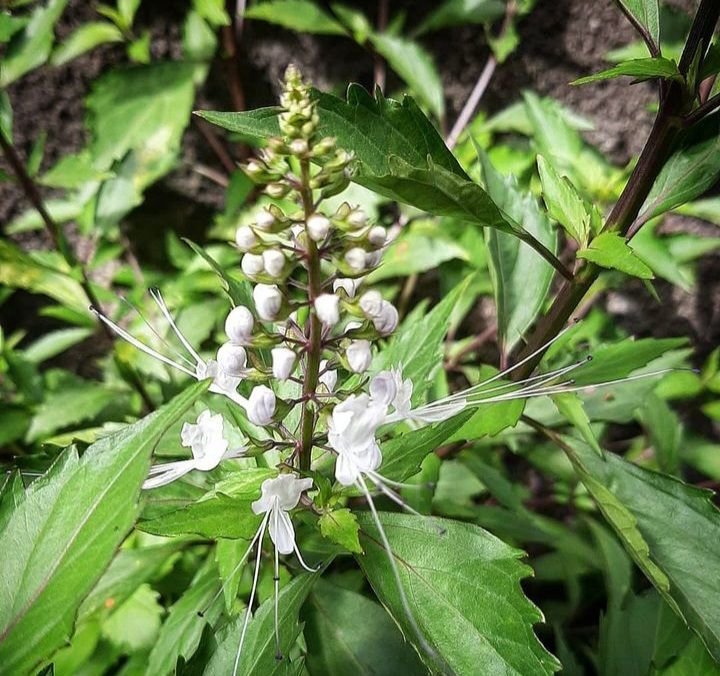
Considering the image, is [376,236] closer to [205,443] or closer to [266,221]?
[266,221]

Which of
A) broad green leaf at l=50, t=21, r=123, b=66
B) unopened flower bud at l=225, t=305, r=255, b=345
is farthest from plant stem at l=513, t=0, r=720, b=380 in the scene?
broad green leaf at l=50, t=21, r=123, b=66

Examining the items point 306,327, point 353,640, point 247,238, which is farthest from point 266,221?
point 353,640

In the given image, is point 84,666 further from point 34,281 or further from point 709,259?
point 709,259

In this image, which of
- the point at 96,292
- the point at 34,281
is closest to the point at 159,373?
the point at 96,292

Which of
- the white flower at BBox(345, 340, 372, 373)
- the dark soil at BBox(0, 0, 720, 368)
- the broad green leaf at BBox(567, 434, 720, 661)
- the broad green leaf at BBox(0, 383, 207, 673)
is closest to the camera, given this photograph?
the broad green leaf at BBox(0, 383, 207, 673)

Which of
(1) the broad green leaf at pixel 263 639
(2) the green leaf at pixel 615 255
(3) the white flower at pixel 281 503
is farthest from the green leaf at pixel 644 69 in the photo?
(1) the broad green leaf at pixel 263 639

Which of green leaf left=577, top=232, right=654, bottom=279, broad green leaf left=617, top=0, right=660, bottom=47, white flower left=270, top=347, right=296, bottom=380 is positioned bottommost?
white flower left=270, top=347, right=296, bottom=380

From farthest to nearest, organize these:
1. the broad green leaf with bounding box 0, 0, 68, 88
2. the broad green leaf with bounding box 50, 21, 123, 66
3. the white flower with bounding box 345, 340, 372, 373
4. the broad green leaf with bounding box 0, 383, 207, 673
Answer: the broad green leaf with bounding box 50, 21, 123, 66, the broad green leaf with bounding box 0, 0, 68, 88, the white flower with bounding box 345, 340, 372, 373, the broad green leaf with bounding box 0, 383, 207, 673

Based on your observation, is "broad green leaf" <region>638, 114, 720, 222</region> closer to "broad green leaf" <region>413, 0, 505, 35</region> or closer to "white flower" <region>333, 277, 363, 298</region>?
"white flower" <region>333, 277, 363, 298</region>

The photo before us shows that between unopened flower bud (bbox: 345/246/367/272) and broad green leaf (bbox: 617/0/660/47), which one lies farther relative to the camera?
broad green leaf (bbox: 617/0/660/47)
